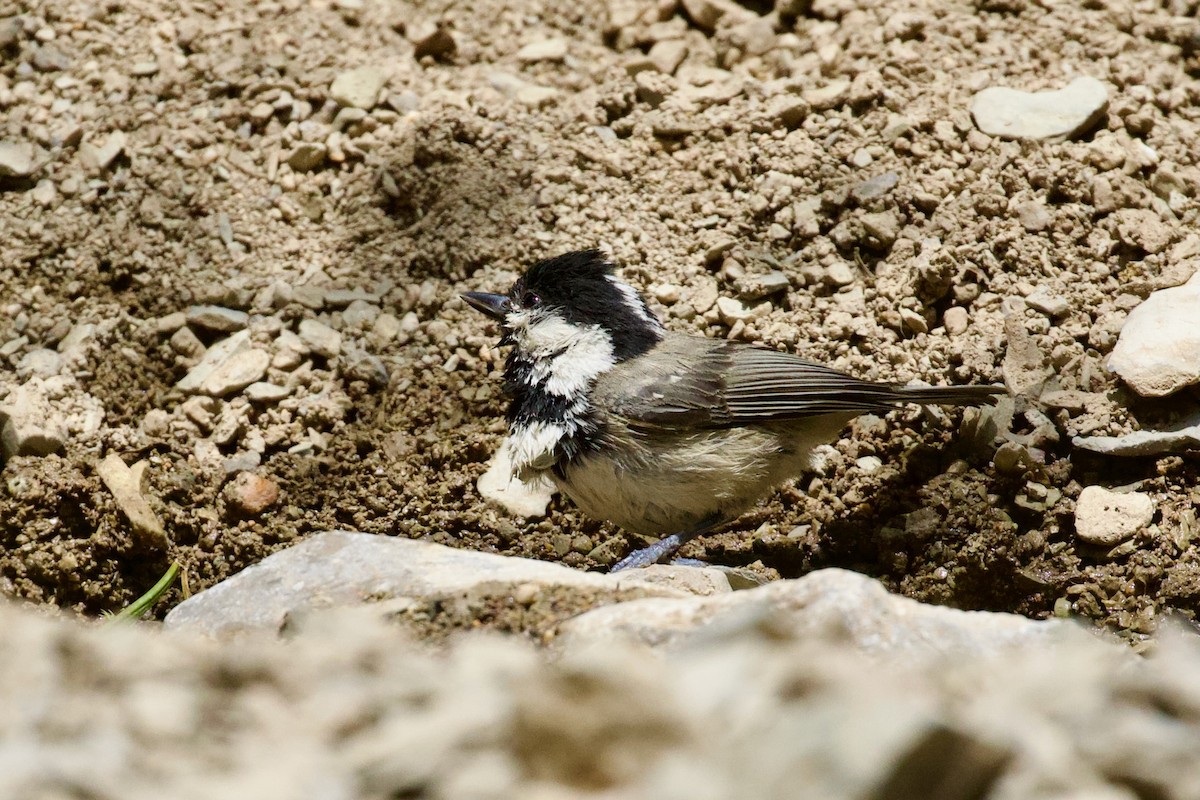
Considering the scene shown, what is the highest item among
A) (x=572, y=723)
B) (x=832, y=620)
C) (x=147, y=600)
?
(x=572, y=723)

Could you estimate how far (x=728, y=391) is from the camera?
4.07 m

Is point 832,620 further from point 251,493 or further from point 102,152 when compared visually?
point 102,152

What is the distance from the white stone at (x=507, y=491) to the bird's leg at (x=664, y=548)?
1.27 feet

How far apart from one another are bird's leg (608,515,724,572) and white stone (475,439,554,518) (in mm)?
386

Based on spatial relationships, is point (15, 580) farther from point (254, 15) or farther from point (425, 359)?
point (254, 15)

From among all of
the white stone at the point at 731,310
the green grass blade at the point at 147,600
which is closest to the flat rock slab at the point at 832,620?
the green grass blade at the point at 147,600

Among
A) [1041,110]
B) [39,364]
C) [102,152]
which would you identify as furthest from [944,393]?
[102,152]

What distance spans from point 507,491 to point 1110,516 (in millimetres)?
2052

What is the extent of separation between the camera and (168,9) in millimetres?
5418

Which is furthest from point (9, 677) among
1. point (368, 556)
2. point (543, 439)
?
point (543, 439)

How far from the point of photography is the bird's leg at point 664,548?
4043 millimetres

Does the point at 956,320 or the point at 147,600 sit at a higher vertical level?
the point at 956,320

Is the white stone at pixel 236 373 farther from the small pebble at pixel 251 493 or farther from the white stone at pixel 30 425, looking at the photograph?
the white stone at pixel 30 425

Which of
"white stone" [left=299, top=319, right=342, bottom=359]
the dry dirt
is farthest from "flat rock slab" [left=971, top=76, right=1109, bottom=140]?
"white stone" [left=299, top=319, right=342, bottom=359]
